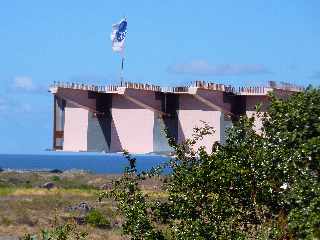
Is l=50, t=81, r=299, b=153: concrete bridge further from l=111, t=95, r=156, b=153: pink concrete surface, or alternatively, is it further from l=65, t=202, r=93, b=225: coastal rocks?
l=65, t=202, r=93, b=225: coastal rocks

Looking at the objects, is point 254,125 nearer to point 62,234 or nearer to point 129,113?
point 129,113

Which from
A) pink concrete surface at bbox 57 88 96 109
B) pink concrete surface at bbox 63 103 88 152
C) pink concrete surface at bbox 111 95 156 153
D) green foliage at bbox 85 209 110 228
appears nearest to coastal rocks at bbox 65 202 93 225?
green foliage at bbox 85 209 110 228

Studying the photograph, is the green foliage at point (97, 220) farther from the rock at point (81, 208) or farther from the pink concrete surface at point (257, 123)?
the pink concrete surface at point (257, 123)

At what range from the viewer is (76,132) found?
13.9 metres

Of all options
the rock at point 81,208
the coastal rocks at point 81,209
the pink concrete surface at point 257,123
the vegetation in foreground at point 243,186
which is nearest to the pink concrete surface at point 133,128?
the vegetation in foreground at point 243,186

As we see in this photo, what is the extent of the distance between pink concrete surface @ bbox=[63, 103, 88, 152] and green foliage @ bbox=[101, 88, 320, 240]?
2.72 ft

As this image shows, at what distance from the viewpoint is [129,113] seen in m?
14.5

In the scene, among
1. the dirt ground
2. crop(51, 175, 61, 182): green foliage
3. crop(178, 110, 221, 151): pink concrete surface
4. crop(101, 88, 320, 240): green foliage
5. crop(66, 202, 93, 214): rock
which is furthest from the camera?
crop(51, 175, 61, 182): green foliage

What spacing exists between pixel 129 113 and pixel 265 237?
11.3 ft

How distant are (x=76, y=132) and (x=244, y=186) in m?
2.76

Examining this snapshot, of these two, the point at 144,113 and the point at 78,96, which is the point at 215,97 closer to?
the point at 144,113

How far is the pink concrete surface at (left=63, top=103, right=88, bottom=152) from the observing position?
13906mm

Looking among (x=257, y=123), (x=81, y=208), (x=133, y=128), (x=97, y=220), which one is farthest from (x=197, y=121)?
(x=81, y=208)

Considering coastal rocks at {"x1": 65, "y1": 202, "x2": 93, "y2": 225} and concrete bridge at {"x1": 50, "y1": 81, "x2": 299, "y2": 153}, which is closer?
concrete bridge at {"x1": 50, "y1": 81, "x2": 299, "y2": 153}
